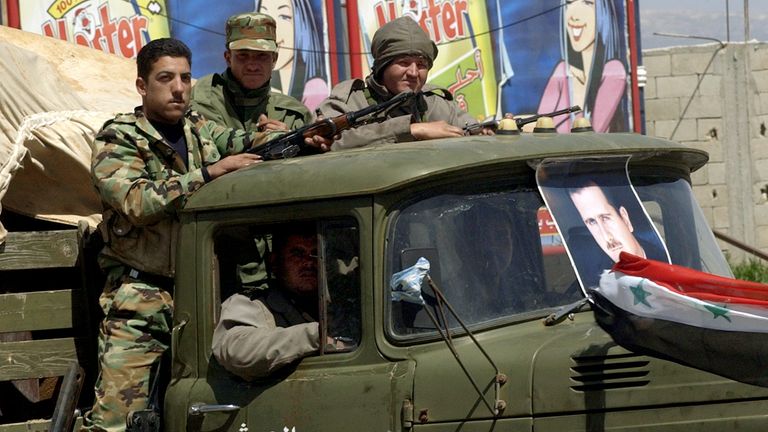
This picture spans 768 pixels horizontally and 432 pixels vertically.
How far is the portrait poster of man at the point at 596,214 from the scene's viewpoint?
13.9 ft

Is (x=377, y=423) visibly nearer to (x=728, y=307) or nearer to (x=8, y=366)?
(x=728, y=307)

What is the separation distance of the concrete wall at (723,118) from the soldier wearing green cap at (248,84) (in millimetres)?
11728

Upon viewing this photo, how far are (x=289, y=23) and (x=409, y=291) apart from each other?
10.0 meters

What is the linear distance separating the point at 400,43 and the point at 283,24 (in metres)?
8.34

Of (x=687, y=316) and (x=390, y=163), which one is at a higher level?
(x=390, y=163)

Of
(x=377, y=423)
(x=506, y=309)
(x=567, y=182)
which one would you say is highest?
(x=567, y=182)

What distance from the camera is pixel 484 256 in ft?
13.8

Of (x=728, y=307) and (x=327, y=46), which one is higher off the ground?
(x=327, y=46)

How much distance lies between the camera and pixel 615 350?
393 centimetres

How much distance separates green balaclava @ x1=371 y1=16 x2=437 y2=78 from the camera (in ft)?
18.6

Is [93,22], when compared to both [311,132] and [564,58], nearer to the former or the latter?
[564,58]

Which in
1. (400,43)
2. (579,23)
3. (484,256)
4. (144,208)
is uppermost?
(579,23)

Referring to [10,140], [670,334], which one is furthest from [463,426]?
[10,140]

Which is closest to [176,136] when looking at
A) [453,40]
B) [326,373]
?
[326,373]
